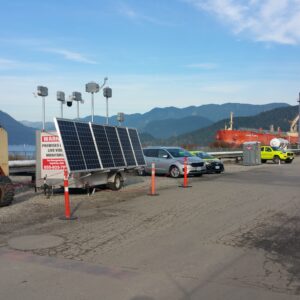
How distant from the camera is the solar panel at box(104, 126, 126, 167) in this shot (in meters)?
17.5

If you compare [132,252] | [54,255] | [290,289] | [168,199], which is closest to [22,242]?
[54,255]

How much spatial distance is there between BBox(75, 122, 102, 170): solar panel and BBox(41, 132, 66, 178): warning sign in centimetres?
78

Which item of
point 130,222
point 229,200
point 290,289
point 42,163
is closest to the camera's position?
point 290,289

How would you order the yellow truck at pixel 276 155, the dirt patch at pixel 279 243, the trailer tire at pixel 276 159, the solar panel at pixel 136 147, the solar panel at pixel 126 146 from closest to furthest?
the dirt patch at pixel 279 243, the solar panel at pixel 126 146, the solar panel at pixel 136 147, the yellow truck at pixel 276 155, the trailer tire at pixel 276 159

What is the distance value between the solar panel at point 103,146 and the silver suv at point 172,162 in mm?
6923

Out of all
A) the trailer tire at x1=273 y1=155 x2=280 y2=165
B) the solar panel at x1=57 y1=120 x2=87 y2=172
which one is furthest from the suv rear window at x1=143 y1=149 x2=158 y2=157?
the trailer tire at x1=273 y1=155 x2=280 y2=165

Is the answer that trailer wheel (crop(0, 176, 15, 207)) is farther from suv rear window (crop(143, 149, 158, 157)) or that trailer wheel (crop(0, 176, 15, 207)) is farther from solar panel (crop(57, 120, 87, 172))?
suv rear window (crop(143, 149, 158, 157))

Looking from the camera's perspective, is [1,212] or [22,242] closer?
[22,242]

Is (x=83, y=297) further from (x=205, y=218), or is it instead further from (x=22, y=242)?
(x=205, y=218)

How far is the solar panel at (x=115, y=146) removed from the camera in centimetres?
1751

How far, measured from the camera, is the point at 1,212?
39.4ft

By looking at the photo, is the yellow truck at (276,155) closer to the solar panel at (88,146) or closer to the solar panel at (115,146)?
the solar panel at (115,146)

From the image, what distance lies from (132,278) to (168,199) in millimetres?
8358

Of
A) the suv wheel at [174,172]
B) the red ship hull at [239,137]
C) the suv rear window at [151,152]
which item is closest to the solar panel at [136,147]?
the suv wheel at [174,172]
